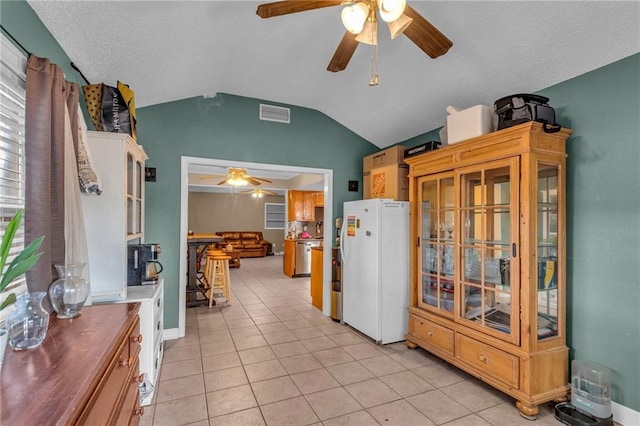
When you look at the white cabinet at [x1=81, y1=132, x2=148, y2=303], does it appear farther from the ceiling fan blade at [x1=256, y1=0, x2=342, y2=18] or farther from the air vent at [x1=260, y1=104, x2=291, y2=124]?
the air vent at [x1=260, y1=104, x2=291, y2=124]

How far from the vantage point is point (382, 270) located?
3.49m

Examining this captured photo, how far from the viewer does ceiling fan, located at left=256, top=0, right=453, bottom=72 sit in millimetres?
1550

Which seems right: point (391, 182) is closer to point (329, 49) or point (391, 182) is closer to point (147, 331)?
point (329, 49)

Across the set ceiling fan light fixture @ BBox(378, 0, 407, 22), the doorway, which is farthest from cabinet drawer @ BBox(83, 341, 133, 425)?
the doorway

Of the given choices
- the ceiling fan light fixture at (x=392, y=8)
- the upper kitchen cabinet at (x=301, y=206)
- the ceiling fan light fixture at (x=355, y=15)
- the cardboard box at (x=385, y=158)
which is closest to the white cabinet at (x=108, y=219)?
the ceiling fan light fixture at (x=355, y=15)

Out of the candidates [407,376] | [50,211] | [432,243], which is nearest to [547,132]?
[432,243]

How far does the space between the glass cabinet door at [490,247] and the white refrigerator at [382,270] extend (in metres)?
0.79

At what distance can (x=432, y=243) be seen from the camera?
3.28 meters

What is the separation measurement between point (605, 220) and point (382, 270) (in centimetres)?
190

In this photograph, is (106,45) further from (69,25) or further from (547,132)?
(547,132)

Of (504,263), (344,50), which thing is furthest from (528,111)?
(344,50)

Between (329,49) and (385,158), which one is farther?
(385,158)

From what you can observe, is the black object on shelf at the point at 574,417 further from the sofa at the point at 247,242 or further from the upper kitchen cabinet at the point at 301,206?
the sofa at the point at 247,242

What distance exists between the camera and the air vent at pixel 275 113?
13.3 feet
